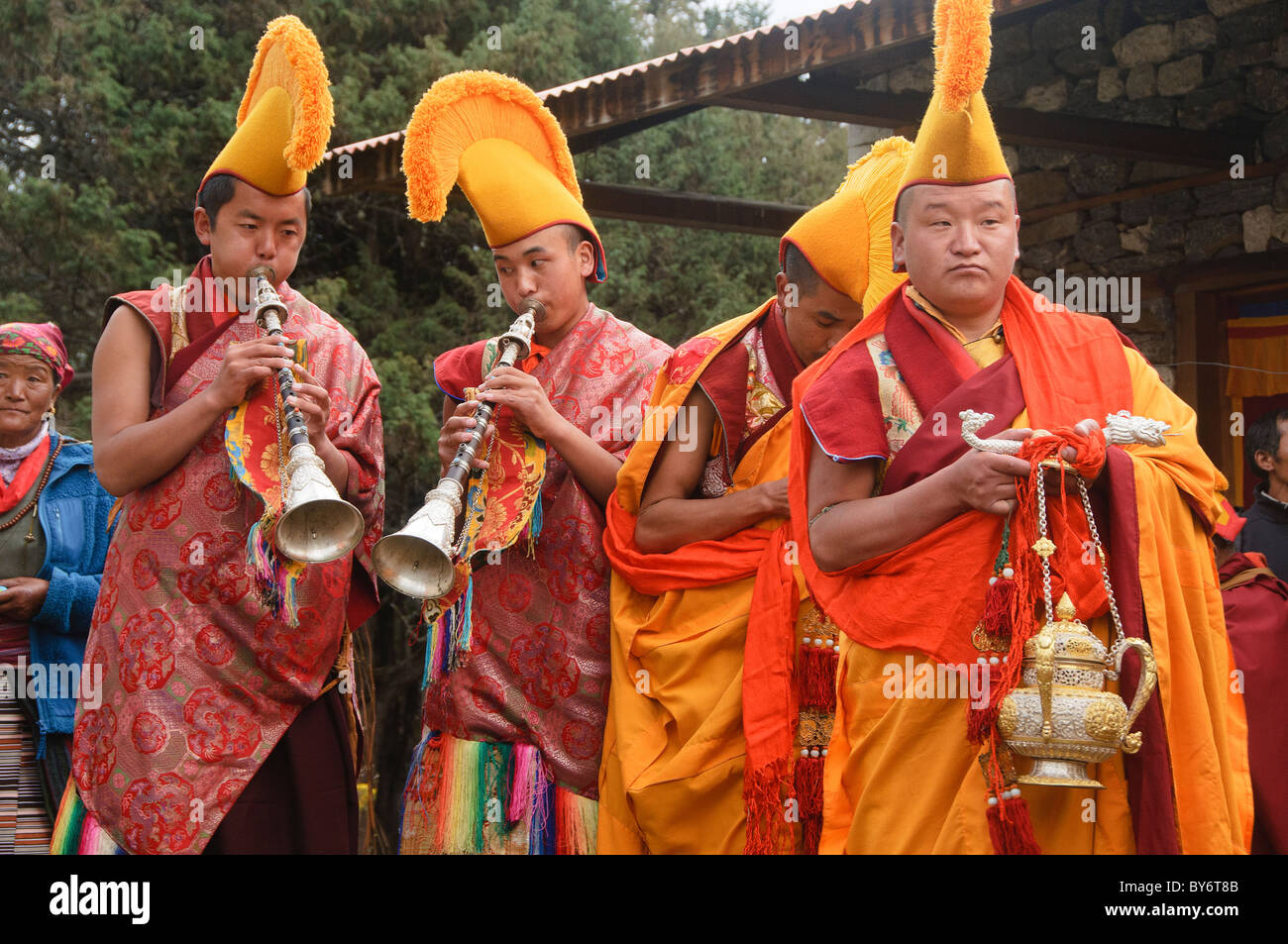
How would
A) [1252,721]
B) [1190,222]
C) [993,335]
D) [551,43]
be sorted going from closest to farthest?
[993,335] < [1252,721] < [1190,222] < [551,43]

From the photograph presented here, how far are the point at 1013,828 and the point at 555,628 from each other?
1.62m

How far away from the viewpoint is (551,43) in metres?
11.9

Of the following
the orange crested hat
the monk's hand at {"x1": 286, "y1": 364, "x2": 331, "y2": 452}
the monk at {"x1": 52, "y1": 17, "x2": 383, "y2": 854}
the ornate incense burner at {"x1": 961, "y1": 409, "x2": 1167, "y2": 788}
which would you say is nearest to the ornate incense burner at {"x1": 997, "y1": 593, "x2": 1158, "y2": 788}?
the ornate incense burner at {"x1": 961, "y1": 409, "x2": 1167, "y2": 788}

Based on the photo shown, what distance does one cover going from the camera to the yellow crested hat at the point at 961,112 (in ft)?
9.88

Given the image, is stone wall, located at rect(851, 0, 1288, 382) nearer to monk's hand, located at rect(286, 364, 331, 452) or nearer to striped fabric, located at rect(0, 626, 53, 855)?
monk's hand, located at rect(286, 364, 331, 452)

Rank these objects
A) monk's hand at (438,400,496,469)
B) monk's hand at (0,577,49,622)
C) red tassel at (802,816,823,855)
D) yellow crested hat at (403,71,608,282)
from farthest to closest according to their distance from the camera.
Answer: monk's hand at (0,577,49,622) < yellow crested hat at (403,71,608,282) < monk's hand at (438,400,496,469) < red tassel at (802,816,823,855)

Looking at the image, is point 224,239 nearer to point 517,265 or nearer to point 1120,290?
point 517,265

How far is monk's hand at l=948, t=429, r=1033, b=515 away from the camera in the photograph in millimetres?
2707

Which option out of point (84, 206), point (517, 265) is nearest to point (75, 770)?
point (517, 265)

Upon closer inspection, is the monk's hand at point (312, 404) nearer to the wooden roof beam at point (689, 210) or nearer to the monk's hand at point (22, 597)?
the monk's hand at point (22, 597)

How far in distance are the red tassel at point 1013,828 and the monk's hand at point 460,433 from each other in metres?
1.63

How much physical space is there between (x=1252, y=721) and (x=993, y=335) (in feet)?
6.65

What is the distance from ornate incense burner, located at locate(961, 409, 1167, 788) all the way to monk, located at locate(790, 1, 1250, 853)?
55mm

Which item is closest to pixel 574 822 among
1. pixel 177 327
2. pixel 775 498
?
pixel 775 498
